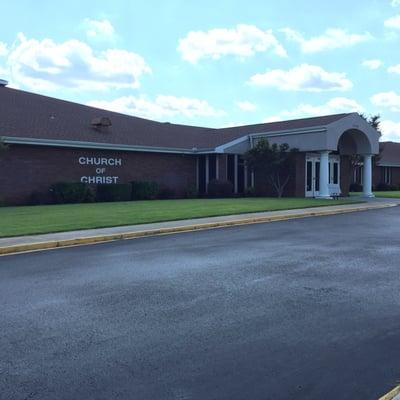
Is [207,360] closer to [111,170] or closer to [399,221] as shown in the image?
[399,221]

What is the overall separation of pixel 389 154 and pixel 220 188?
26.7 meters

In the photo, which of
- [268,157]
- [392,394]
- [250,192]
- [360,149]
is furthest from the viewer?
[360,149]

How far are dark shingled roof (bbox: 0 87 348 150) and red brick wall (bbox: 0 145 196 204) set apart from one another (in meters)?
0.67

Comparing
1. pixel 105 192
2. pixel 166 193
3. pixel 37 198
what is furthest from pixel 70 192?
pixel 166 193

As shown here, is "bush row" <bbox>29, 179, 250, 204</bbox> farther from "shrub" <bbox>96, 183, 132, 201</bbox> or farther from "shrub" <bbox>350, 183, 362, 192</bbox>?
"shrub" <bbox>350, 183, 362, 192</bbox>

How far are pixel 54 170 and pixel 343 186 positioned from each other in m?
18.8

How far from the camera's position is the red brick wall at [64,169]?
23781 millimetres

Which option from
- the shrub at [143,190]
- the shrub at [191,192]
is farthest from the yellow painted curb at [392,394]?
the shrub at [191,192]

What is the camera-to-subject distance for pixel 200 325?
5.71 meters

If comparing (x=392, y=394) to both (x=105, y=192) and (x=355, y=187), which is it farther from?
(x=355, y=187)

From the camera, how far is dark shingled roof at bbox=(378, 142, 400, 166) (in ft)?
156

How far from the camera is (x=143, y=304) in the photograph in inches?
260

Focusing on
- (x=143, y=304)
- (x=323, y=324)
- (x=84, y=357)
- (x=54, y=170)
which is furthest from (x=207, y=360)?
(x=54, y=170)

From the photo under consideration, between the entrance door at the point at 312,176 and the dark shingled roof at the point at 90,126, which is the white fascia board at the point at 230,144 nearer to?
the dark shingled roof at the point at 90,126
